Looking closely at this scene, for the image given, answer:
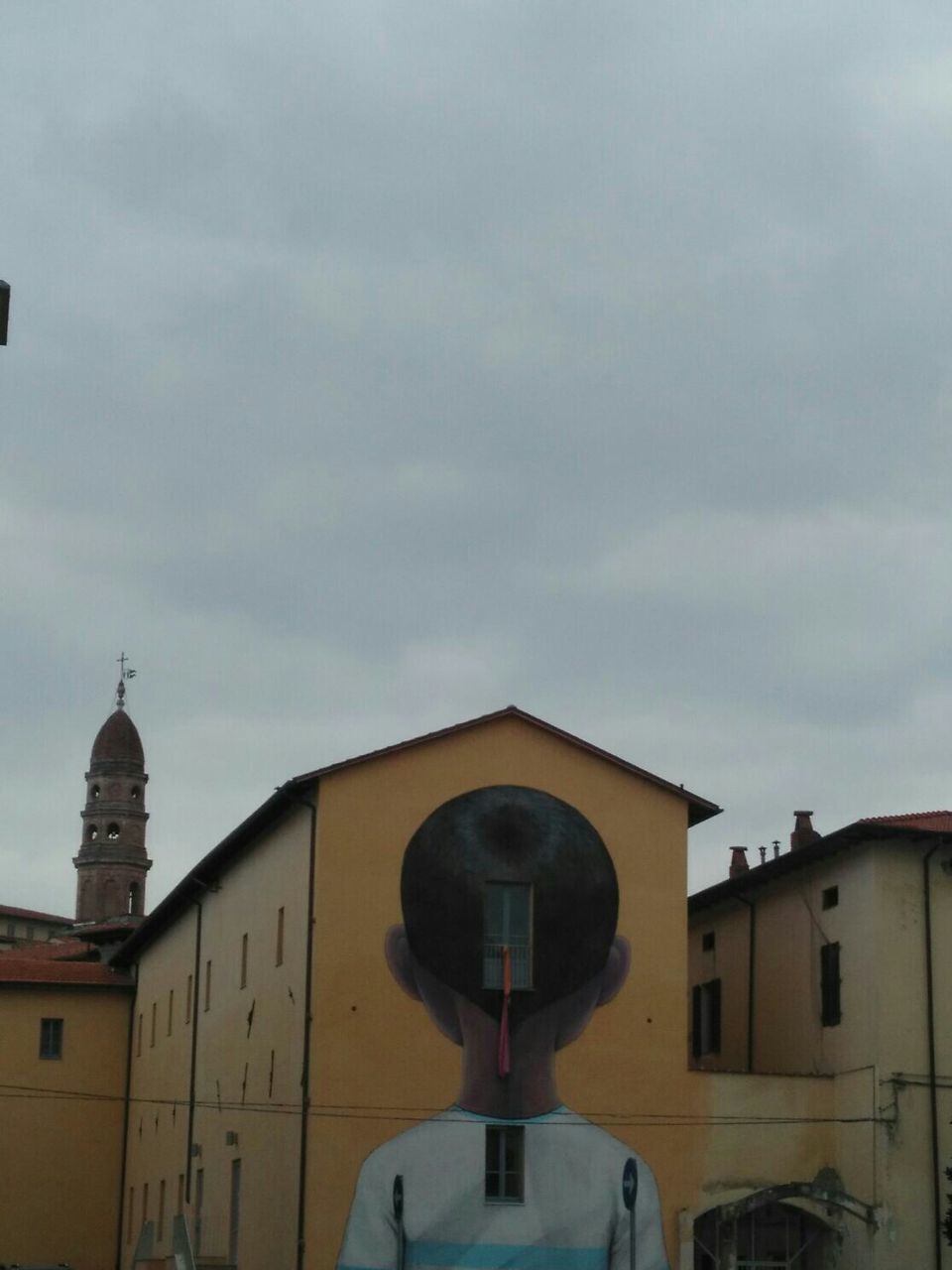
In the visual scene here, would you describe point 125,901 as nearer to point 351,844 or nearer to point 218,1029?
point 218,1029

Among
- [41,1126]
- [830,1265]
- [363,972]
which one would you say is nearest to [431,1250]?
[363,972]

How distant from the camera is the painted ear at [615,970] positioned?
36.6 meters

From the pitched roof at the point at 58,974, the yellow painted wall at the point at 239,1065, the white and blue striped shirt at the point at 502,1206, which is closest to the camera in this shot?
the white and blue striped shirt at the point at 502,1206

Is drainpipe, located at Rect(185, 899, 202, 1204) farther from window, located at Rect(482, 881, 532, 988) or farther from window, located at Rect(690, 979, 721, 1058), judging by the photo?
window, located at Rect(482, 881, 532, 988)

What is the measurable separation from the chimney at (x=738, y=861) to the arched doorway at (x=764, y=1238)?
1517cm

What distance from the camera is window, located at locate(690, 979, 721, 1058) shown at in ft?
146

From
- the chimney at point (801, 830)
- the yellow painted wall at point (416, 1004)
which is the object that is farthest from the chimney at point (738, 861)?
the yellow painted wall at point (416, 1004)

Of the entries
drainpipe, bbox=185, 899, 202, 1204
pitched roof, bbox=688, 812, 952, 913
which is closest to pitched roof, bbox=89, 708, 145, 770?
drainpipe, bbox=185, 899, 202, 1204

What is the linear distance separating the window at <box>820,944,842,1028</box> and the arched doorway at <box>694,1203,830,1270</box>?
3.73 metres

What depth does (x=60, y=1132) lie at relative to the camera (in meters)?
53.8

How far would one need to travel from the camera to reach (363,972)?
117 ft

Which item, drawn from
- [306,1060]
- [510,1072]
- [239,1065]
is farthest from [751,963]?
[306,1060]

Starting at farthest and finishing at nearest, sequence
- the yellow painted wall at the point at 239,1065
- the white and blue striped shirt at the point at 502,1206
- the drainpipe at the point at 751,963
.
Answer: the drainpipe at the point at 751,963, the yellow painted wall at the point at 239,1065, the white and blue striped shirt at the point at 502,1206

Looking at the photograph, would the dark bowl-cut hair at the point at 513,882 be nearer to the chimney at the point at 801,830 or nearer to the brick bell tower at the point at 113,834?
the chimney at the point at 801,830
